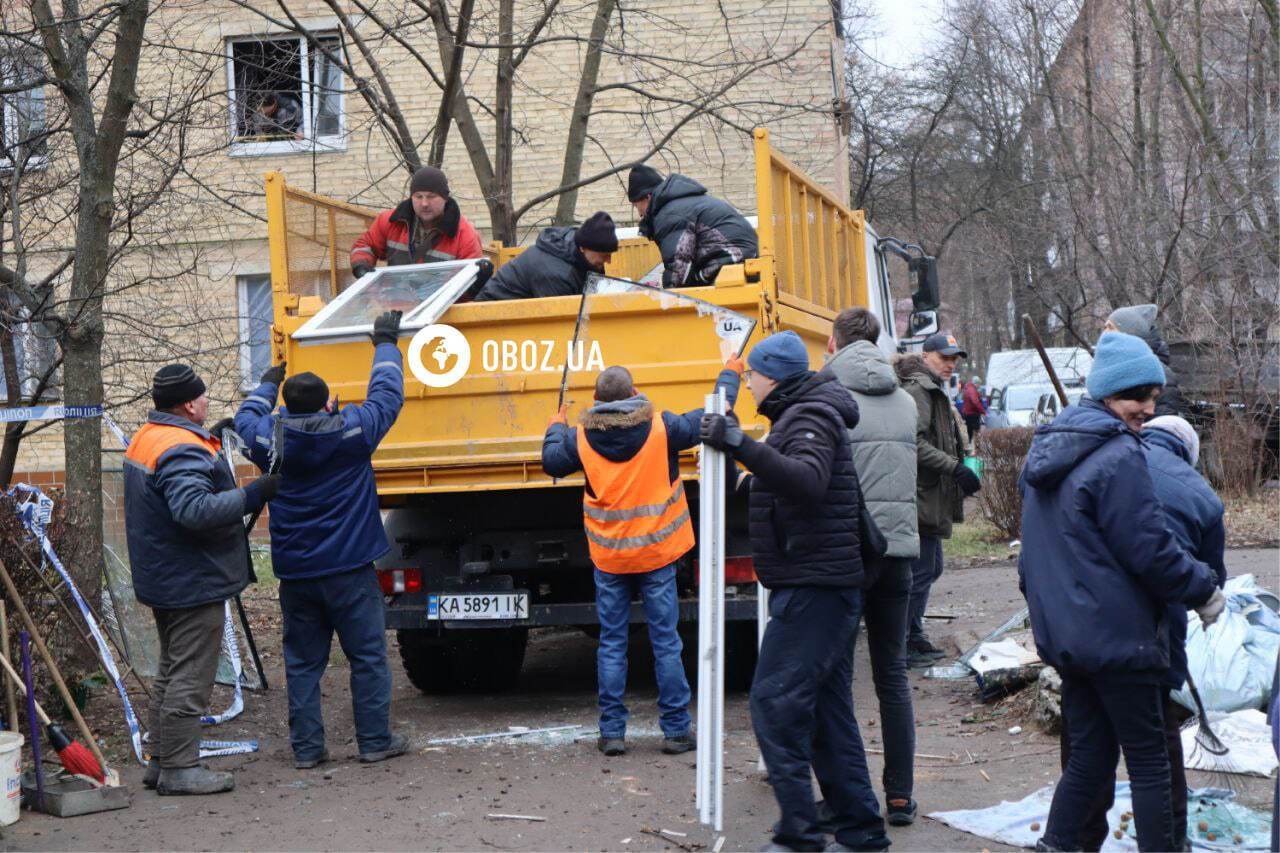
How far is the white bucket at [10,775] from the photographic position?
534 centimetres

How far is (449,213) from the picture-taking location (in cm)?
786

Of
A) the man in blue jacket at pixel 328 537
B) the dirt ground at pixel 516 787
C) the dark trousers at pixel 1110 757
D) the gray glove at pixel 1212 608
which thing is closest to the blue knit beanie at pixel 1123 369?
the gray glove at pixel 1212 608

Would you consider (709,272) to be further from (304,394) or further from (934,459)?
(304,394)

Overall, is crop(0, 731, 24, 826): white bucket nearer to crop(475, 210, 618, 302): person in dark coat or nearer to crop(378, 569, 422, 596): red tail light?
crop(378, 569, 422, 596): red tail light

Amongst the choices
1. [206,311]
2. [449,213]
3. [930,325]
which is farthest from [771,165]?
[206,311]

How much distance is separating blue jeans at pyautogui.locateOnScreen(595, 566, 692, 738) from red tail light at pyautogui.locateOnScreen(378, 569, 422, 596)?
115 cm

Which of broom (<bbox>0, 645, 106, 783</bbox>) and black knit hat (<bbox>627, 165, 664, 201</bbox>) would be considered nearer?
broom (<bbox>0, 645, 106, 783</bbox>)

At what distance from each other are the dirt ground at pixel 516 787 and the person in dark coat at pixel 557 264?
2.22 m

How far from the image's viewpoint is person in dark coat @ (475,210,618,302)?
283 inches

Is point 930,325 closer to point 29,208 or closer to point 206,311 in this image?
point 206,311

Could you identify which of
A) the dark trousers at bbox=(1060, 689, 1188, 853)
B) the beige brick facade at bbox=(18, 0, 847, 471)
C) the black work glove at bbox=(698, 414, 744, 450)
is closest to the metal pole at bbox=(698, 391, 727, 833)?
the black work glove at bbox=(698, 414, 744, 450)

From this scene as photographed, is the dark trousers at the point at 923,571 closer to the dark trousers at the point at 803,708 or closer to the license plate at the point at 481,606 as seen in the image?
the license plate at the point at 481,606

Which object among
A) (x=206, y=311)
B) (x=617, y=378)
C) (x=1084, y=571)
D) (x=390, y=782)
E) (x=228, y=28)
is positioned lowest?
(x=390, y=782)

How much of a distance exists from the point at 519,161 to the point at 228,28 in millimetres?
3563
